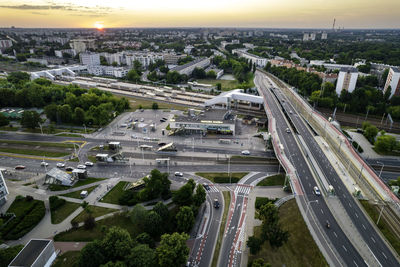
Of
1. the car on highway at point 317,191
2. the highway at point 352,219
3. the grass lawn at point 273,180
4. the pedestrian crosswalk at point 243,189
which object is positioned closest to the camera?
the highway at point 352,219

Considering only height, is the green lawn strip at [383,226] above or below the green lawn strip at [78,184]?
above

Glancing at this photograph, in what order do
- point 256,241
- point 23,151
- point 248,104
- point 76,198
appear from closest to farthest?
point 256,241 → point 76,198 → point 23,151 → point 248,104

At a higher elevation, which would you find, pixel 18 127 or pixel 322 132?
pixel 322 132

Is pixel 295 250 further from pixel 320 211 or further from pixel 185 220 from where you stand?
pixel 185 220

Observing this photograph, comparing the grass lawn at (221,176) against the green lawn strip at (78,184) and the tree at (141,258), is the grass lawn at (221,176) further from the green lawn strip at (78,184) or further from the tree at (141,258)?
the tree at (141,258)

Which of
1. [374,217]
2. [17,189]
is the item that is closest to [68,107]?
[17,189]

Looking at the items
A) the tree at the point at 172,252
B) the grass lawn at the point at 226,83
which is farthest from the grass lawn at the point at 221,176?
the grass lawn at the point at 226,83

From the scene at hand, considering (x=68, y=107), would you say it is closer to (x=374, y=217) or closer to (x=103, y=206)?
(x=103, y=206)
